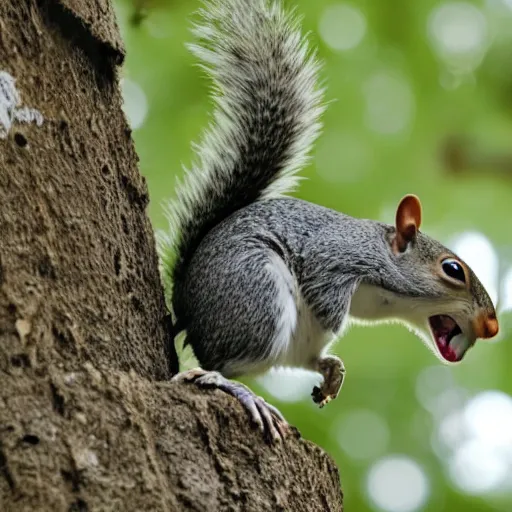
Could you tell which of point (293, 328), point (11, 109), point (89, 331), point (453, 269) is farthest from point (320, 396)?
point (11, 109)

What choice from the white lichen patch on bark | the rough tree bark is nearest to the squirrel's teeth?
the rough tree bark

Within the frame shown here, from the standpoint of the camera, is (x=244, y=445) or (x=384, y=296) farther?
(x=384, y=296)

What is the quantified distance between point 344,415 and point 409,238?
659mm

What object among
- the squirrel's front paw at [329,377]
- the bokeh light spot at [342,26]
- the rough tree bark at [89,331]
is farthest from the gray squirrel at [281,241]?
the bokeh light spot at [342,26]

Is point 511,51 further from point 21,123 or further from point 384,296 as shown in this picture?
point 21,123

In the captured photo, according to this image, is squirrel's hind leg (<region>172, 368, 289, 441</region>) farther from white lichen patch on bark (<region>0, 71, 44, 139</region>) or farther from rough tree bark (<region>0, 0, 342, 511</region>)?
white lichen patch on bark (<region>0, 71, 44, 139</region>)

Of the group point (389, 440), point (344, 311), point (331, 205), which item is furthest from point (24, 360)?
point (389, 440)

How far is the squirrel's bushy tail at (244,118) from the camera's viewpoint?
6.61 feet

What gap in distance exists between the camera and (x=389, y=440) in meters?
2.69

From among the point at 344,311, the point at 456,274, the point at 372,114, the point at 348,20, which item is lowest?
the point at 344,311

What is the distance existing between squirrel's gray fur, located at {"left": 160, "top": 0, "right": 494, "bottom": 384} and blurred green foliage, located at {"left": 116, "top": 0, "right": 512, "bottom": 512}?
38 cm

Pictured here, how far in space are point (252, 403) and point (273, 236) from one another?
1.98 ft

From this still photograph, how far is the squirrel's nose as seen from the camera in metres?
2.08

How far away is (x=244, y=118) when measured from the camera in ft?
6.86
